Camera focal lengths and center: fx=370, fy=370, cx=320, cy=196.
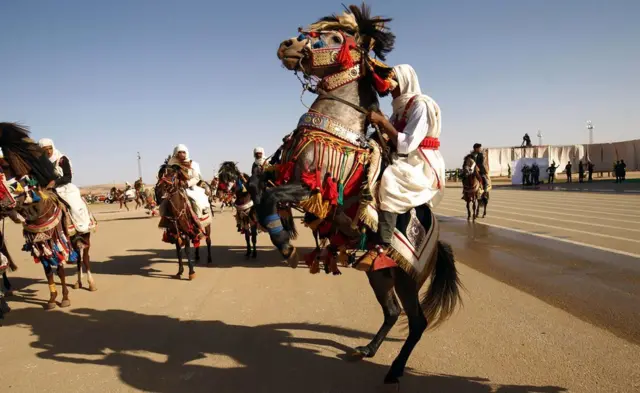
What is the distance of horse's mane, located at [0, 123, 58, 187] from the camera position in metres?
5.30

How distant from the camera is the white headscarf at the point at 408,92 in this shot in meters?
3.09

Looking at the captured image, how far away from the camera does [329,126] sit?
288cm

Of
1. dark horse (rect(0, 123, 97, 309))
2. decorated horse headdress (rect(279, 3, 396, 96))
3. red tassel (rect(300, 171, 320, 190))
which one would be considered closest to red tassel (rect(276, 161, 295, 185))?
red tassel (rect(300, 171, 320, 190))

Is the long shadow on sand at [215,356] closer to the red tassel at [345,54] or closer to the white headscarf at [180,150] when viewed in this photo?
the red tassel at [345,54]

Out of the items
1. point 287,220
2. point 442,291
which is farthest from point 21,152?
point 442,291

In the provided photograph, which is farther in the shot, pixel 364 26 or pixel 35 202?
pixel 35 202

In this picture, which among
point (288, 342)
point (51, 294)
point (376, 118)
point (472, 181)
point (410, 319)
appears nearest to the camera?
point (376, 118)

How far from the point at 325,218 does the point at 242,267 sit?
18.6 feet

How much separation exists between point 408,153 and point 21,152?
564cm

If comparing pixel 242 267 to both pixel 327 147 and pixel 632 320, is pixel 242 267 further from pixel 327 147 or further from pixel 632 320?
pixel 632 320

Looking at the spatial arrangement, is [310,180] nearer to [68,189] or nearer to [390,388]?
[390,388]

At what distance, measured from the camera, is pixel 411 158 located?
125 inches

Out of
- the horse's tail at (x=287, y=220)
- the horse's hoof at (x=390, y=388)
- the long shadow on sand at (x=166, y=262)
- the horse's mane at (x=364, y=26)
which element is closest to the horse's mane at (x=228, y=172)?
the long shadow on sand at (x=166, y=262)

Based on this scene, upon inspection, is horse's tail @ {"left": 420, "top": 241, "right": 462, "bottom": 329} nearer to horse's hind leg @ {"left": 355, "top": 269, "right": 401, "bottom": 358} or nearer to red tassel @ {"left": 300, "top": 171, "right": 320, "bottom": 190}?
horse's hind leg @ {"left": 355, "top": 269, "right": 401, "bottom": 358}
